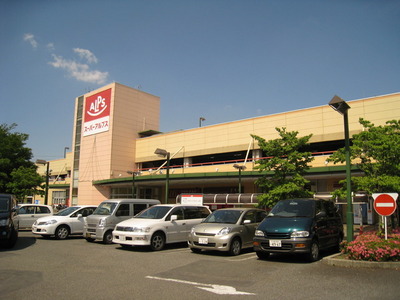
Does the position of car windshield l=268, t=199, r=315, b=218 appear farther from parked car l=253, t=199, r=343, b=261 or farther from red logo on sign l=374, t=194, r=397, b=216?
red logo on sign l=374, t=194, r=397, b=216

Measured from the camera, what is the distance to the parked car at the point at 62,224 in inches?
611

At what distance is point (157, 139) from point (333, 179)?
71.2 ft

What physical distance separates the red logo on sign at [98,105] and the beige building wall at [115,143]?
2.35 feet

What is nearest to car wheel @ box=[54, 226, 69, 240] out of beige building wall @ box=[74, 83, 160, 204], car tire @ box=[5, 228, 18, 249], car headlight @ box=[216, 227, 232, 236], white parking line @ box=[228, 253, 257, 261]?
car tire @ box=[5, 228, 18, 249]

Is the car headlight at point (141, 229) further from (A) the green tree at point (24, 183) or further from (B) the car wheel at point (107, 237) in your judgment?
(A) the green tree at point (24, 183)

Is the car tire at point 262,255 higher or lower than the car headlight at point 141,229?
lower

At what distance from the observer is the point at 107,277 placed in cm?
768

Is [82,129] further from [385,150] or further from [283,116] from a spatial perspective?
[385,150]

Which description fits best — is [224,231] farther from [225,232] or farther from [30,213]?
[30,213]

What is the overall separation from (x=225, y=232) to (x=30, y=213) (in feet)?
43.7

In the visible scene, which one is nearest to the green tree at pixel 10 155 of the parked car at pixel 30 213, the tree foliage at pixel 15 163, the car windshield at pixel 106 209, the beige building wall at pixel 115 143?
the tree foliage at pixel 15 163

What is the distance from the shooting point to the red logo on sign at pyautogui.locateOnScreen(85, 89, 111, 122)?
45.0 meters

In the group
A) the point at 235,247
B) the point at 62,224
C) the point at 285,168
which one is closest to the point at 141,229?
the point at 235,247

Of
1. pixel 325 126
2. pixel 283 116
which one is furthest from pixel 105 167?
pixel 325 126
